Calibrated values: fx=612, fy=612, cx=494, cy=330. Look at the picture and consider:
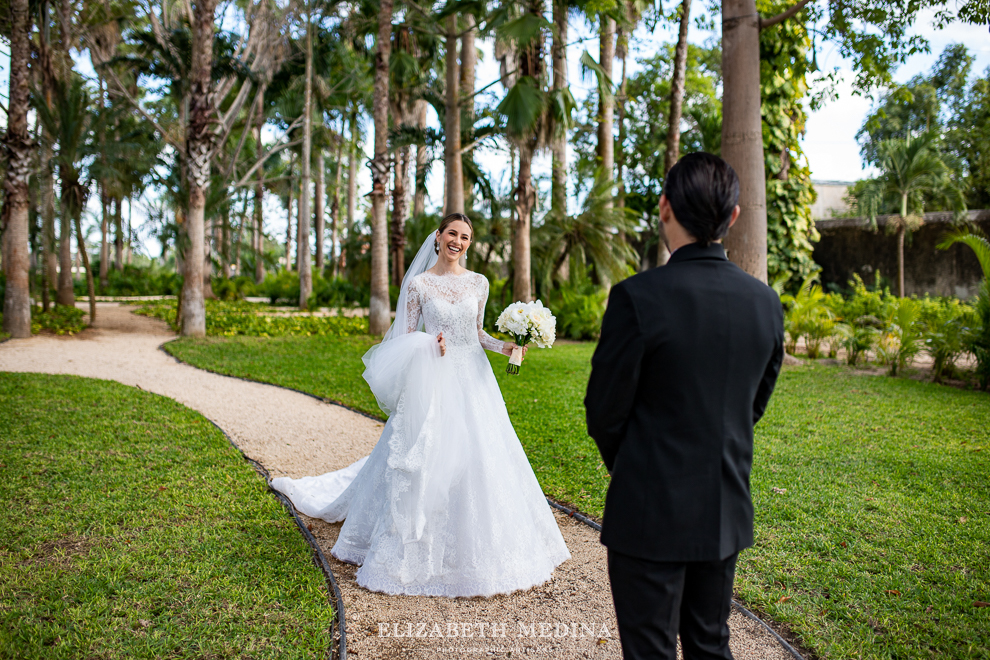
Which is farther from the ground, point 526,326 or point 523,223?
point 523,223

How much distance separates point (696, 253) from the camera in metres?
1.72

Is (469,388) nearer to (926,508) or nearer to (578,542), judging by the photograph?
(578,542)

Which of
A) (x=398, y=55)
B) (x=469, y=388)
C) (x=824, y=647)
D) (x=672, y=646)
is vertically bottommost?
(x=824, y=647)

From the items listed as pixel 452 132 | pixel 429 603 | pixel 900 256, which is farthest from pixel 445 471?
pixel 900 256

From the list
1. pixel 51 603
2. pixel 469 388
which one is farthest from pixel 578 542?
pixel 51 603

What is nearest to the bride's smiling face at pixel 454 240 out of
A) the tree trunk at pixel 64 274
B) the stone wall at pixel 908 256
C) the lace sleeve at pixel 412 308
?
the lace sleeve at pixel 412 308

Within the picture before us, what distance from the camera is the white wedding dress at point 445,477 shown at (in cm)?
339

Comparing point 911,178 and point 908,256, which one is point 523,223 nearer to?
point 908,256

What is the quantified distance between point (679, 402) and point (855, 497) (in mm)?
3865

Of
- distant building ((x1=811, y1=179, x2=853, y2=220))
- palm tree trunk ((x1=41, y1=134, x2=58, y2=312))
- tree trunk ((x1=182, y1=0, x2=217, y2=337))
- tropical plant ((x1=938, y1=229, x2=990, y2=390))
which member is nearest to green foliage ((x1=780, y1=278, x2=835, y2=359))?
tropical plant ((x1=938, y1=229, x2=990, y2=390))

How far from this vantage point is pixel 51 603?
3.08 m

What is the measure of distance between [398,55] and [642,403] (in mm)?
16258

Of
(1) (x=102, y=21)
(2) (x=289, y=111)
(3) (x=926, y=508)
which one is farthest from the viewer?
(2) (x=289, y=111)

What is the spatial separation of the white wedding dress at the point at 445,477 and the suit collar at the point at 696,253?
212 cm
